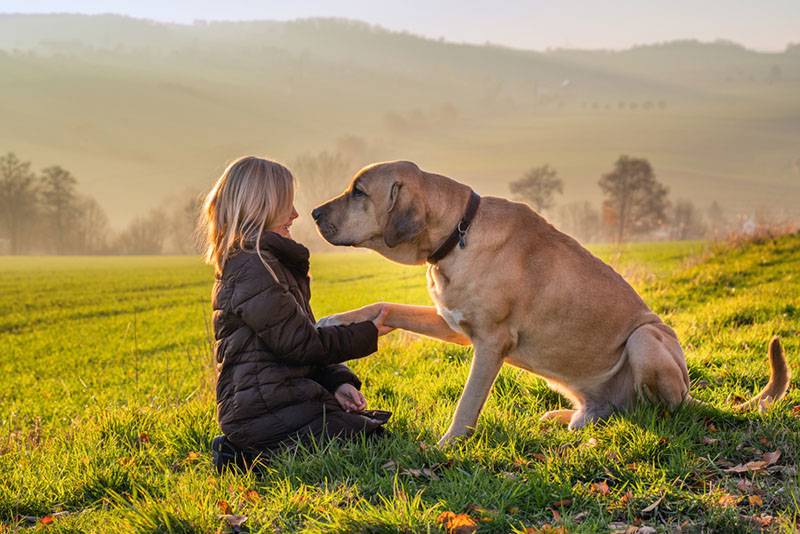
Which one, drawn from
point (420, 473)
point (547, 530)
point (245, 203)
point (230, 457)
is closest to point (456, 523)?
point (547, 530)

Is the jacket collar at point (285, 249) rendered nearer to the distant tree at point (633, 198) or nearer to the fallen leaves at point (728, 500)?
the fallen leaves at point (728, 500)

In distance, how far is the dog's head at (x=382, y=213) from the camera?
5.00 meters

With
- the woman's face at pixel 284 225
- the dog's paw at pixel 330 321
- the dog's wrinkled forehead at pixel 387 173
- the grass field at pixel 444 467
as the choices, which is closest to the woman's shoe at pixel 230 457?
the grass field at pixel 444 467

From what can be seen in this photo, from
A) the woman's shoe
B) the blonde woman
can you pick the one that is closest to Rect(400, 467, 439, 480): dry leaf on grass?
the blonde woman

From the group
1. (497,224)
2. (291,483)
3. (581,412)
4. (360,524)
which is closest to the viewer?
(360,524)

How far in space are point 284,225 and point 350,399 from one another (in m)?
1.35

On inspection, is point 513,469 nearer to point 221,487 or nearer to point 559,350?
point 559,350

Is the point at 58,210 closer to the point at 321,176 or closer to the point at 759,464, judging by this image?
the point at 321,176

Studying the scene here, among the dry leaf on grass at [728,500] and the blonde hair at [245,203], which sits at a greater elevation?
the blonde hair at [245,203]

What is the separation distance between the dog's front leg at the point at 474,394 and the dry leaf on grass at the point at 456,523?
1.23 metres

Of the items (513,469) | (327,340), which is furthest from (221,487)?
(513,469)

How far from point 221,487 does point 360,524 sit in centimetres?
135

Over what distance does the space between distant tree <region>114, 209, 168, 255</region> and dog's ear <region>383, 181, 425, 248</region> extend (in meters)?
61.4

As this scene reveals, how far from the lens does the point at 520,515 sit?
13.2 ft
